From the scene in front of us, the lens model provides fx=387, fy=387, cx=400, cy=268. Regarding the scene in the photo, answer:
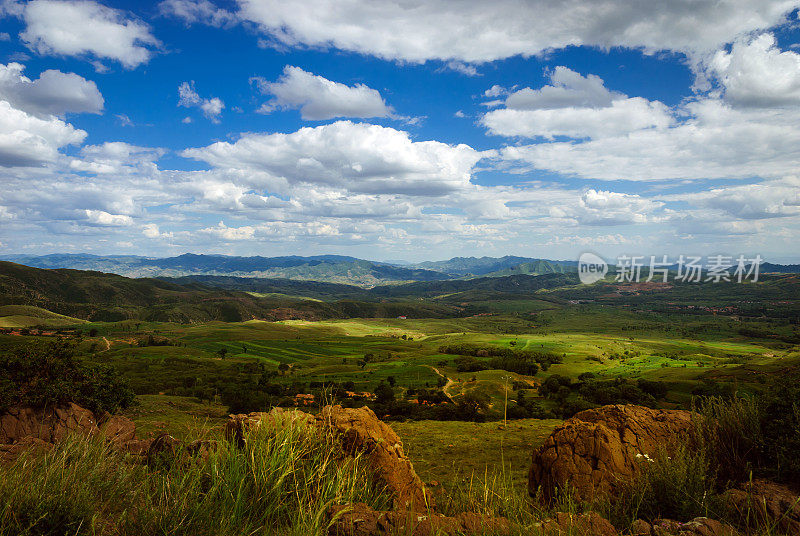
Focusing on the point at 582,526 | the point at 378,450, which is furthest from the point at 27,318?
the point at 582,526

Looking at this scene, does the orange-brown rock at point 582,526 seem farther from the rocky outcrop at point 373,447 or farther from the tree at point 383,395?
the tree at point 383,395

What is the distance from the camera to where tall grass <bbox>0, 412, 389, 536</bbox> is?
391 cm

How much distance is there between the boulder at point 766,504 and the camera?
560 cm

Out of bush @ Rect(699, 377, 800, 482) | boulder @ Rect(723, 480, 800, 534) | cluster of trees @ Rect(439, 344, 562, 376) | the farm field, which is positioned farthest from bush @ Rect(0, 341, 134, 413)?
cluster of trees @ Rect(439, 344, 562, 376)

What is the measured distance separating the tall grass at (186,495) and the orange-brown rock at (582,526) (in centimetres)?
251

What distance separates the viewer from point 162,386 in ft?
209

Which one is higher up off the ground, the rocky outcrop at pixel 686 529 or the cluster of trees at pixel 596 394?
the rocky outcrop at pixel 686 529

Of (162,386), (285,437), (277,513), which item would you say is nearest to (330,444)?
(285,437)

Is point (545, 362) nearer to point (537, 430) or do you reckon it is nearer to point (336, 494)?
point (537, 430)

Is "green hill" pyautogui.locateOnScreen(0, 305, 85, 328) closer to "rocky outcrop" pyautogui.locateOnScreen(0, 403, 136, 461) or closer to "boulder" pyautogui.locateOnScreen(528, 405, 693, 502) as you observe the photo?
"rocky outcrop" pyautogui.locateOnScreen(0, 403, 136, 461)

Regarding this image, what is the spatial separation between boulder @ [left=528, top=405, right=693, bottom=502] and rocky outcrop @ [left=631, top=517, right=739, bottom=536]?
805 centimetres

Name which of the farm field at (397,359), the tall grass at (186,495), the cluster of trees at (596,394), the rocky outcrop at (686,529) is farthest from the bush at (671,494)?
the cluster of trees at (596,394)

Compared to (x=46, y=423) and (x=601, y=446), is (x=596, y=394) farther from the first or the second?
(x=46, y=423)

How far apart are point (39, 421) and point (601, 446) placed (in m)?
26.8
